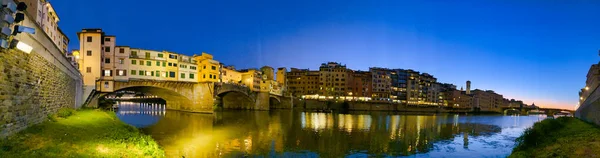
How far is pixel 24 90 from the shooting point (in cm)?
1397

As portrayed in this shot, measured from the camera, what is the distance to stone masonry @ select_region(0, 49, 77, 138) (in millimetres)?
11664

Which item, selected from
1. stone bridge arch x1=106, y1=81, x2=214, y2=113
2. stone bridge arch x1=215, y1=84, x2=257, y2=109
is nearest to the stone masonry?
stone bridge arch x1=106, y1=81, x2=214, y2=113

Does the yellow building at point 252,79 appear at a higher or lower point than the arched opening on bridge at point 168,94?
higher

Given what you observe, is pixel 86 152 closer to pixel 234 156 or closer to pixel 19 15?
pixel 19 15

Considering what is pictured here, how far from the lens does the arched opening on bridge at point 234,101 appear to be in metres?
90.8

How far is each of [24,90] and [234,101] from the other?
269ft

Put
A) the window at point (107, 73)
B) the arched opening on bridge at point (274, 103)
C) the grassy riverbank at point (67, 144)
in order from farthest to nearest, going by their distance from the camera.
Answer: the arched opening on bridge at point (274, 103) → the window at point (107, 73) → the grassy riverbank at point (67, 144)

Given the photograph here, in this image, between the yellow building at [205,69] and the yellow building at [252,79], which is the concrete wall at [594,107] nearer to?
the yellow building at [205,69]

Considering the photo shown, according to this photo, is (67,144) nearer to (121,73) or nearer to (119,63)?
(119,63)

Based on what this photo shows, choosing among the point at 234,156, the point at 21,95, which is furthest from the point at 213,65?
the point at 21,95

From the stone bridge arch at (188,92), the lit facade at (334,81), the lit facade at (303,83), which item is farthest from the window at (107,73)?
the lit facade at (334,81)

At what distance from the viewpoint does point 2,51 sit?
37.2 feet

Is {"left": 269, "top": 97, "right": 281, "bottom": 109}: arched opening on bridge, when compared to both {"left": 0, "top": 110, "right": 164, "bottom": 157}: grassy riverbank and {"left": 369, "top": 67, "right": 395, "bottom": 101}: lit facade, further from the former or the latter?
{"left": 0, "top": 110, "right": 164, "bottom": 157}: grassy riverbank

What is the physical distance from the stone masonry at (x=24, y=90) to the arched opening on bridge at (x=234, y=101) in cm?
6877
